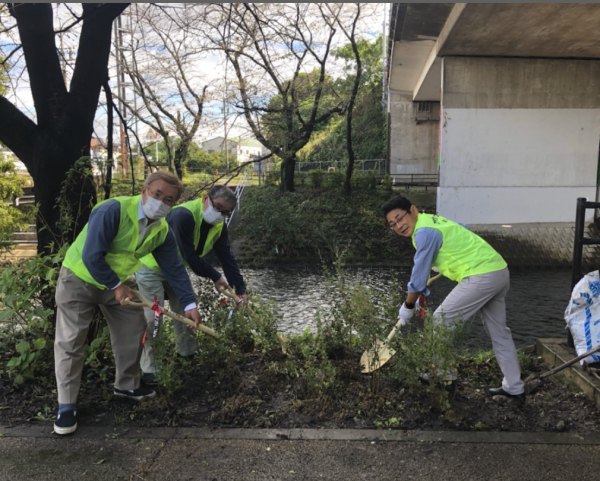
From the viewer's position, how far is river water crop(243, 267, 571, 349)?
653cm

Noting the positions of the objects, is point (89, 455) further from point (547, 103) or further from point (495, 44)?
point (547, 103)

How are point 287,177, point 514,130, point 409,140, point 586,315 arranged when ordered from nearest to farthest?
point 586,315 < point 514,130 < point 287,177 < point 409,140

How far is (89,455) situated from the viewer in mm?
2611

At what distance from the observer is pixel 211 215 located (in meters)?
3.67

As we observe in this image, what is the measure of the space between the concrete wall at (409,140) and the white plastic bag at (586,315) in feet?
72.4

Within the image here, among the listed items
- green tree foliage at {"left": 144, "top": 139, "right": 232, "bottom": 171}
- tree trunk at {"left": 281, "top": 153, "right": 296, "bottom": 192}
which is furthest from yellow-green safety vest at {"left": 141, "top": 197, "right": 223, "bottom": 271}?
green tree foliage at {"left": 144, "top": 139, "right": 232, "bottom": 171}

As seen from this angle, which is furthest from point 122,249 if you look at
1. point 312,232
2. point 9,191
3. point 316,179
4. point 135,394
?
point 316,179

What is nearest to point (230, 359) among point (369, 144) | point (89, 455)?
point (89, 455)

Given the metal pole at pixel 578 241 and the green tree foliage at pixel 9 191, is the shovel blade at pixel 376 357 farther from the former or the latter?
the green tree foliage at pixel 9 191

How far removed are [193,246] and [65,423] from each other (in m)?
1.54

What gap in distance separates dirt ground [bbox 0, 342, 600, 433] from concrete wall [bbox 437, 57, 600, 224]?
11.8m

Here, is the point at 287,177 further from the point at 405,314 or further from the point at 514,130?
the point at 405,314

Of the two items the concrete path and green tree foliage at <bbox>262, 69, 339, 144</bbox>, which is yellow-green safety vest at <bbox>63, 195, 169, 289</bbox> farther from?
green tree foliage at <bbox>262, 69, 339, 144</bbox>

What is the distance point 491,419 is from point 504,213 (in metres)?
12.8
